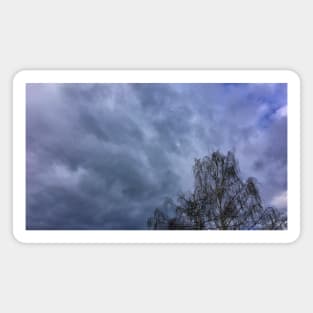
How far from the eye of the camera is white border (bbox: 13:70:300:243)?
280 cm

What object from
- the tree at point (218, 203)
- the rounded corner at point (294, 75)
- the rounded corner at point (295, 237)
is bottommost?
the rounded corner at point (295, 237)

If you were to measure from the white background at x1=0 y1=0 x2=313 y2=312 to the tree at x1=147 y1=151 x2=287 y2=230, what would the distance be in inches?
7.1

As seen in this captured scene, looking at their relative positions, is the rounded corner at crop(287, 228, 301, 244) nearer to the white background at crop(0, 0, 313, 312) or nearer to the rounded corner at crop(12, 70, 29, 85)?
the white background at crop(0, 0, 313, 312)

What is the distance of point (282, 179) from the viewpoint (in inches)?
112

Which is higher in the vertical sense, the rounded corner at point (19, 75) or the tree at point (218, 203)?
the rounded corner at point (19, 75)

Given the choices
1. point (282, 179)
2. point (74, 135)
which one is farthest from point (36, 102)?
point (282, 179)

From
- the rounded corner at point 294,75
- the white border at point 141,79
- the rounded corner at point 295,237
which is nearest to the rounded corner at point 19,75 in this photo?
the white border at point 141,79

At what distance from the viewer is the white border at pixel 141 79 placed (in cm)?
280

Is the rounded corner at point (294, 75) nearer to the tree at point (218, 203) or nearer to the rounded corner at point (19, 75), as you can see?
the tree at point (218, 203)

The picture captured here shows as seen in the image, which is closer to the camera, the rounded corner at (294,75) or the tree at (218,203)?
the rounded corner at (294,75)
